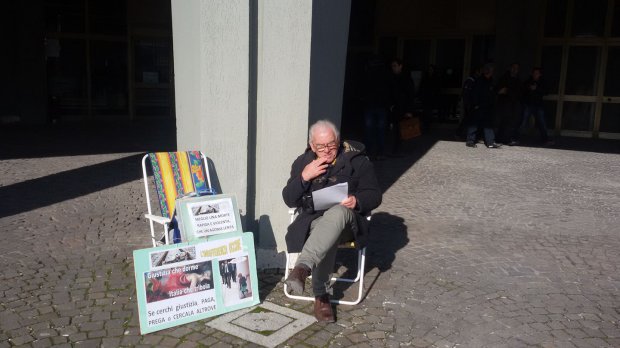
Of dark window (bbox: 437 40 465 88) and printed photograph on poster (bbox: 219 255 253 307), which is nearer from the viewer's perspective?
printed photograph on poster (bbox: 219 255 253 307)

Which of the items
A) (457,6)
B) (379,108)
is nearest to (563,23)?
(457,6)

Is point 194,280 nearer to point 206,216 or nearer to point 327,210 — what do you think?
point 206,216

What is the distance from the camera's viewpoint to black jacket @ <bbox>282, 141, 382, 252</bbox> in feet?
13.7

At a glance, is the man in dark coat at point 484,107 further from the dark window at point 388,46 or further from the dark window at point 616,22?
the dark window at point 388,46

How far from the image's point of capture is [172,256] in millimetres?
3707

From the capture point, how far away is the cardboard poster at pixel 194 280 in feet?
11.8

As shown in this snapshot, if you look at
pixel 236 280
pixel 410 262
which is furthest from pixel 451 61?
pixel 236 280

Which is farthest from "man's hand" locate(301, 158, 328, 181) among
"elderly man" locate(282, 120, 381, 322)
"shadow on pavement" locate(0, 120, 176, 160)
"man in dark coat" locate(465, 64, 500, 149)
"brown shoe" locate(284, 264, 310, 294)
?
"man in dark coat" locate(465, 64, 500, 149)

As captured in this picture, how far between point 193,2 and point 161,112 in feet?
43.8

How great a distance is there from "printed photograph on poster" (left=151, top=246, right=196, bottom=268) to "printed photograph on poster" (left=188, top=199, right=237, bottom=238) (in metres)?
0.20

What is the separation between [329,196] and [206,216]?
0.87m

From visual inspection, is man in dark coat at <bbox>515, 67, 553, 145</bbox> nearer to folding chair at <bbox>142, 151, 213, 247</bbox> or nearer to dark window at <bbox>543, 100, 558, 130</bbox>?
dark window at <bbox>543, 100, 558, 130</bbox>

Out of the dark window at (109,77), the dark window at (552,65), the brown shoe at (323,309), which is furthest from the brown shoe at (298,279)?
the dark window at (109,77)

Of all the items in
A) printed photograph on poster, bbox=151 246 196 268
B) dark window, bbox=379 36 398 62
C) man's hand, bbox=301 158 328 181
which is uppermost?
dark window, bbox=379 36 398 62
